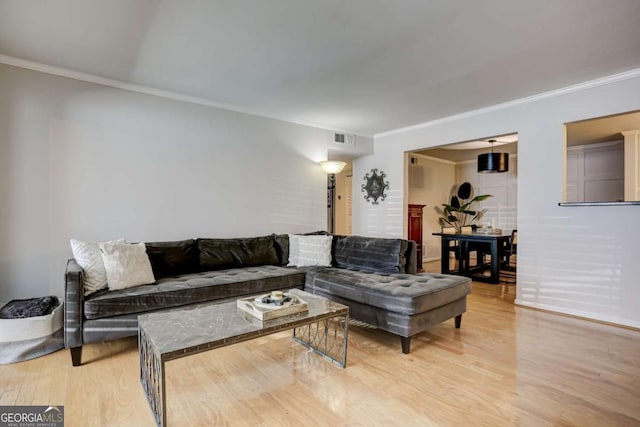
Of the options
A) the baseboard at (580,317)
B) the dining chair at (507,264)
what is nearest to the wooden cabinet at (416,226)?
the dining chair at (507,264)

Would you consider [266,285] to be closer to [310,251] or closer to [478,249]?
[310,251]

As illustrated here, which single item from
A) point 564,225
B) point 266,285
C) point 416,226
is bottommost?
point 266,285

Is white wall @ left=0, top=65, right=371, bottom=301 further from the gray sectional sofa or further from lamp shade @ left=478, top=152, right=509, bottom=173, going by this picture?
lamp shade @ left=478, top=152, right=509, bottom=173

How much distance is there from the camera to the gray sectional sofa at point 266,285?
2254mm

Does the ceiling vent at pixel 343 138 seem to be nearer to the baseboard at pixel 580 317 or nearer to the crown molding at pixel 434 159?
the crown molding at pixel 434 159

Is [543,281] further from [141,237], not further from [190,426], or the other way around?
[141,237]

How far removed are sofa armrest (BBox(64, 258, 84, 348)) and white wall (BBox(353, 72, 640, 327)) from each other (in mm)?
4293

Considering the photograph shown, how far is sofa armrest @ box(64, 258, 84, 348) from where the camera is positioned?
2166mm

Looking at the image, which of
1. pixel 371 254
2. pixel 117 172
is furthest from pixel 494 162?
pixel 117 172

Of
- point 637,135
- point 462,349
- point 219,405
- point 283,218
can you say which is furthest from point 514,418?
point 637,135

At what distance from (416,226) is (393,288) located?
4004 millimetres

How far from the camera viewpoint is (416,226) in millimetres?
6340

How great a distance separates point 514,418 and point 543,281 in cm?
248

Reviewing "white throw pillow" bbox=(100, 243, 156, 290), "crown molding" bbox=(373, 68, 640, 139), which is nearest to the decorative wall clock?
"crown molding" bbox=(373, 68, 640, 139)
